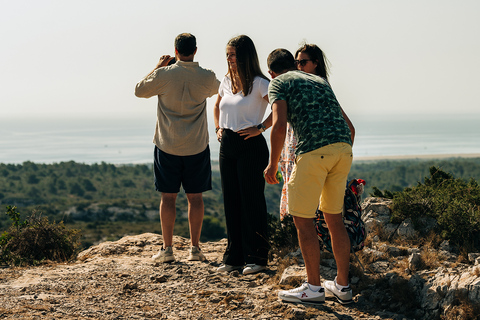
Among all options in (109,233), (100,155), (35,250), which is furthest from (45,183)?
(100,155)

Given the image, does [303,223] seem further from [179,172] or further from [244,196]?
[179,172]

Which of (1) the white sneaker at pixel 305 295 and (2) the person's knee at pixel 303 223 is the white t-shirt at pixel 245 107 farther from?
(1) the white sneaker at pixel 305 295

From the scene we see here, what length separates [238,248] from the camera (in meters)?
4.95

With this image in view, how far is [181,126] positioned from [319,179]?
75.3 inches

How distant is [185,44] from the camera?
16.5ft

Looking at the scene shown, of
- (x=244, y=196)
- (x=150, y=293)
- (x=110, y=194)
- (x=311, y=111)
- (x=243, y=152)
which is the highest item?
(x=311, y=111)

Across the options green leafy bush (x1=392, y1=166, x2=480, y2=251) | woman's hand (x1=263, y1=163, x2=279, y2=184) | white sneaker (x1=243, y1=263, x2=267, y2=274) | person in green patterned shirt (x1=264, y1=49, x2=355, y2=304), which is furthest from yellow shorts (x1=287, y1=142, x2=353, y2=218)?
green leafy bush (x1=392, y1=166, x2=480, y2=251)

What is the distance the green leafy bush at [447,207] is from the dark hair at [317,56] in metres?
1.80

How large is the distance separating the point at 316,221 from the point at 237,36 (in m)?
1.76

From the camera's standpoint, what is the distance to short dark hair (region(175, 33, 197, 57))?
16.5 ft

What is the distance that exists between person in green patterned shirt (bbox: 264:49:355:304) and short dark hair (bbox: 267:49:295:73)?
42 centimetres

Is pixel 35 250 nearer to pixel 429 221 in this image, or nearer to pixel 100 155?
pixel 429 221

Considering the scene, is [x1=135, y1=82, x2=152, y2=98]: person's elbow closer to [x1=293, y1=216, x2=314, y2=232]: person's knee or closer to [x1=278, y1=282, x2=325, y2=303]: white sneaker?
[x1=293, y1=216, x2=314, y2=232]: person's knee

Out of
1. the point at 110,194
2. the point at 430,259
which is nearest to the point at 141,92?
the point at 430,259
